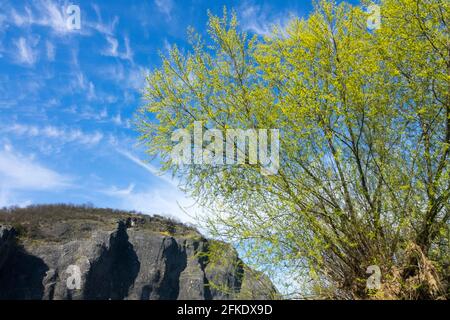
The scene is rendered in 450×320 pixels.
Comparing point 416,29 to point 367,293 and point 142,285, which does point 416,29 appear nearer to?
point 367,293

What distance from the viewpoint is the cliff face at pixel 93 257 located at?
2031 inches

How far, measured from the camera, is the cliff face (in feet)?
169

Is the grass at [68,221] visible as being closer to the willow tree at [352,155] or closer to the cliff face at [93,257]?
the cliff face at [93,257]

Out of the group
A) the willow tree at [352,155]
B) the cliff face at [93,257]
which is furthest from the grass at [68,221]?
the willow tree at [352,155]

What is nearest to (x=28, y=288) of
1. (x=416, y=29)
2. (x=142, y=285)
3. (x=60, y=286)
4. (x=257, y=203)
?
(x=60, y=286)

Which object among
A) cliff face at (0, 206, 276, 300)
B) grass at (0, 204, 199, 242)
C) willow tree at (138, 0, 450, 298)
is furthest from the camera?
grass at (0, 204, 199, 242)

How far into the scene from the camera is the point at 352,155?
894 centimetres

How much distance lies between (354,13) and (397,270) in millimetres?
5687

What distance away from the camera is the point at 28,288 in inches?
2039

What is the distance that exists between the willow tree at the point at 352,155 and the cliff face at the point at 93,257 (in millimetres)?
35960

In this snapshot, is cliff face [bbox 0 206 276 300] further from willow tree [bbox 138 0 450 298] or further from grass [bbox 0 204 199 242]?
willow tree [bbox 138 0 450 298]

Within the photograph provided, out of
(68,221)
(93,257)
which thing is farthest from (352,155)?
(68,221)

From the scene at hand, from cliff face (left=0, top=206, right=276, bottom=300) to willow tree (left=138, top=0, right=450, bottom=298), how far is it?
36.0 metres

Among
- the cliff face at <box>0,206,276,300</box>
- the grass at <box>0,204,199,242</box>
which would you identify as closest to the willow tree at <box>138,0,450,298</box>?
the cliff face at <box>0,206,276,300</box>
